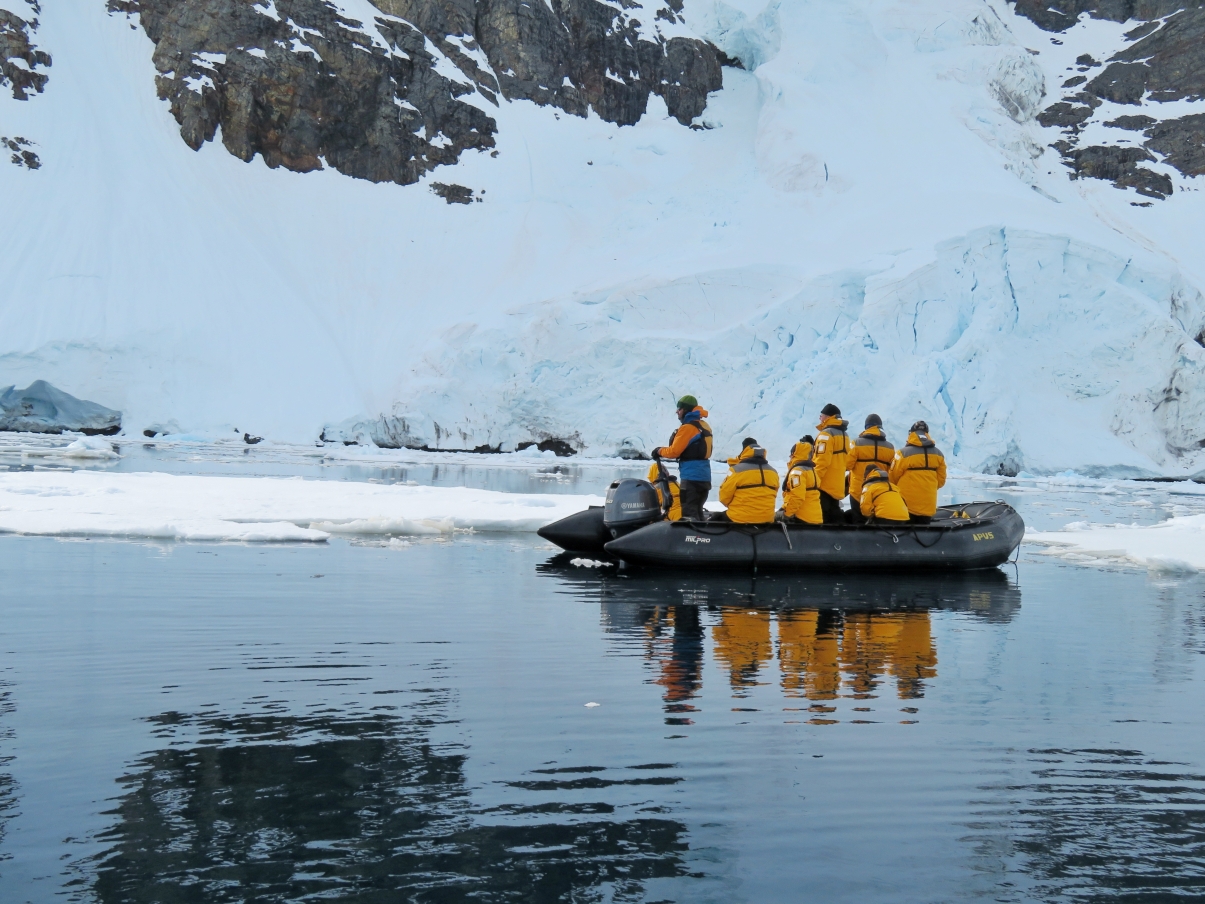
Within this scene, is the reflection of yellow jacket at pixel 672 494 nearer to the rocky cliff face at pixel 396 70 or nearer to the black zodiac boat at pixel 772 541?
the black zodiac boat at pixel 772 541

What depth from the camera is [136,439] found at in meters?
30.3

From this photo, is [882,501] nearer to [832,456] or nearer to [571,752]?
[832,456]

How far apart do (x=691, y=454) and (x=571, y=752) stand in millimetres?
5836

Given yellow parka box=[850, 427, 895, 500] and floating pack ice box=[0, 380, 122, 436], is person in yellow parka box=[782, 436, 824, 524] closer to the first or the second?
yellow parka box=[850, 427, 895, 500]

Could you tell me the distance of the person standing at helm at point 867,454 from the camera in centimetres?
951

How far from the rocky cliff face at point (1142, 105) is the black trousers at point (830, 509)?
35527 millimetres

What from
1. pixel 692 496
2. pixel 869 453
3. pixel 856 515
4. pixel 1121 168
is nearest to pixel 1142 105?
pixel 1121 168

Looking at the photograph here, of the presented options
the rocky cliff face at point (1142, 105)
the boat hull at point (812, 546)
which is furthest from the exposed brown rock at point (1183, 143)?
the boat hull at point (812, 546)

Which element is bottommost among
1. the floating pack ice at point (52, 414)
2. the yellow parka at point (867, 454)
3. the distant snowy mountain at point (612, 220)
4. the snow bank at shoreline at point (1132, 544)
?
the snow bank at shoreline at point (1132, 544)

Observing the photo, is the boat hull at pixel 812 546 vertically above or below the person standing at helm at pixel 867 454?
below

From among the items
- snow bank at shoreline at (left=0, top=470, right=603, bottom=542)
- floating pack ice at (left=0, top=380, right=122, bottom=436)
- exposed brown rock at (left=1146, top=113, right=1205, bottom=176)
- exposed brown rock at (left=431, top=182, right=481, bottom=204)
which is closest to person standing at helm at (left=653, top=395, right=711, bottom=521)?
snow bank at shoreline at (left=0, top=470, right=603, bottom=542)

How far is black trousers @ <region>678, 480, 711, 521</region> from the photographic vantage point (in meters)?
9.32

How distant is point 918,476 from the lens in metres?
9.70

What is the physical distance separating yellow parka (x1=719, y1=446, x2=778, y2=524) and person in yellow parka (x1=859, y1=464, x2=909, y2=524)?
107 centimetres
